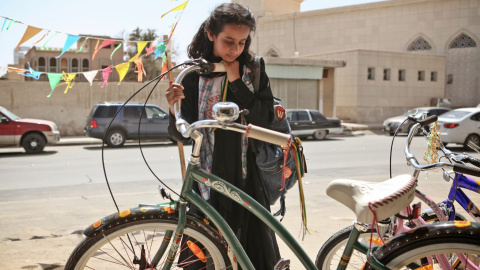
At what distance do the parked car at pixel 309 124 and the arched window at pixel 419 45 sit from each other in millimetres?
23138

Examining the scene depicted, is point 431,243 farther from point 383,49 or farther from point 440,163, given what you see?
point 383,49

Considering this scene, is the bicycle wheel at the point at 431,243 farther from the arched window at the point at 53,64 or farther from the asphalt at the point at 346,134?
the arched window at the point at 53,64

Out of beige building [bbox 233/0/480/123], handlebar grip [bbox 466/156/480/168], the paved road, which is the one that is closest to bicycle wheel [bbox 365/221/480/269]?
handlebar grip [bbox 466/156/480/168]

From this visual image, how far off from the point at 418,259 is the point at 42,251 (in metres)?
3.46

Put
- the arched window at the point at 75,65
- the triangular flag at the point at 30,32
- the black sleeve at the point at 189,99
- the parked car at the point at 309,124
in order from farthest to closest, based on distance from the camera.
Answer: the arched window at the point at 75,65 → the parked car at the point at 309,124 → the triangular flag at the point at 30,32 → the black sleeve at the point at 189,99

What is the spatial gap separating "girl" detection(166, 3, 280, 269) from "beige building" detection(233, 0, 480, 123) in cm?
2250

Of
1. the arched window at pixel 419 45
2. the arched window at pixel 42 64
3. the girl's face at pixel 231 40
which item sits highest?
the arched window at pixel 419 45

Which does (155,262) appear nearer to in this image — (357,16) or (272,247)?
(272,247)

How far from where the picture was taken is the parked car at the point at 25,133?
48.3 ft

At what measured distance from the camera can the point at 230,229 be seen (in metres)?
2.10

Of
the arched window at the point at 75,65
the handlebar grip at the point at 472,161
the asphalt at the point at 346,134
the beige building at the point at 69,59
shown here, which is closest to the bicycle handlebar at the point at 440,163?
the handlebar grip at the point at 472,161

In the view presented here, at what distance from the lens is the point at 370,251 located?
2078 mm

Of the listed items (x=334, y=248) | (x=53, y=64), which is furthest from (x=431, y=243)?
(x=53, y=64)

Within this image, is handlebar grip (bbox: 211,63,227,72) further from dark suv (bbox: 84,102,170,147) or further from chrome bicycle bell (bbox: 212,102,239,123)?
dark suv (bbox: 84,102,170,147)
